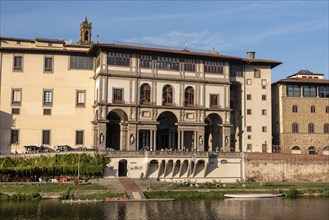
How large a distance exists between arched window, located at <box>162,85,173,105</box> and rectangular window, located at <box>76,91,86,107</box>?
1136 centimetres

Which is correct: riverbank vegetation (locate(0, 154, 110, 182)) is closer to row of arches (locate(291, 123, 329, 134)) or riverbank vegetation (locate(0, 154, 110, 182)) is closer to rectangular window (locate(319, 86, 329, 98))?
row of arches (locate(291, 123, 329, 134))

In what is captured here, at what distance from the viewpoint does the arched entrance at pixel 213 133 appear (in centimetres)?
7288

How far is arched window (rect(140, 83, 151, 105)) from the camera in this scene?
67.6 meters

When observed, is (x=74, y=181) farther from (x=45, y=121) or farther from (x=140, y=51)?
(x=140, y=51)

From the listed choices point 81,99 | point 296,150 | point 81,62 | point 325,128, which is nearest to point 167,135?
point 81,99

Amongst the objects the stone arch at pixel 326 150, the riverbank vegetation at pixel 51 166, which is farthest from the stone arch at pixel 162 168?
the stone arch at pixel 326 150

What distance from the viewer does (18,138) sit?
6631 centimetres

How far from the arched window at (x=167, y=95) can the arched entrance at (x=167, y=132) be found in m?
1.95

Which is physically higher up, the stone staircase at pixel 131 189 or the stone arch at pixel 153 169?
the stone arch at pixel 153 169

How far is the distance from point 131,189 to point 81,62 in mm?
23030

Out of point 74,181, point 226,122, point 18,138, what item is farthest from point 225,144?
point 18,138

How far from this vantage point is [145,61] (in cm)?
6812

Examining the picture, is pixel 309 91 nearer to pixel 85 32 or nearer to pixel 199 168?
pixel 199 168

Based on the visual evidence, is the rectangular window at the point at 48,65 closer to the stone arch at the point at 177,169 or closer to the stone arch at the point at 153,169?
the stone arch at the point at 153,169
